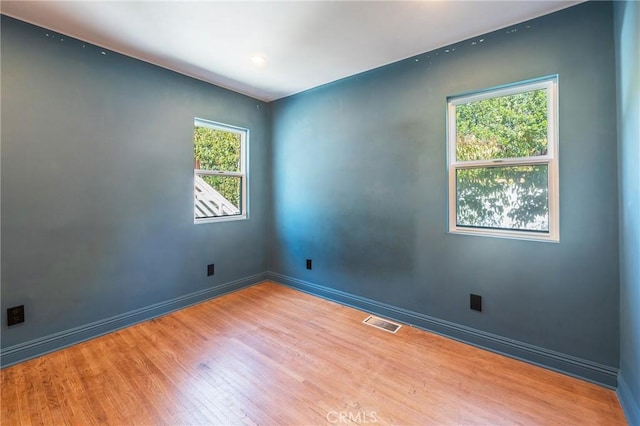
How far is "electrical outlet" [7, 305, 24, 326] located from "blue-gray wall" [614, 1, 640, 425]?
3.93 metres

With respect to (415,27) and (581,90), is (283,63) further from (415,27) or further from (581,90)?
(581,90)

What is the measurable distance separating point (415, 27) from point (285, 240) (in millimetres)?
2739

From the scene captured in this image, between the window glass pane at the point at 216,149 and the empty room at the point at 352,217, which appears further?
the window glass pane at the point at 216,149

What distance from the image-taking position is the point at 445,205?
2439 millimetres

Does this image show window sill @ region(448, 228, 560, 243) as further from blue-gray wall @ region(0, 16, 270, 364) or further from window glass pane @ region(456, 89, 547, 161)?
blue-gray wall @ region(0, 16, 270, 364)

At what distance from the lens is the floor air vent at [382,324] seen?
8.51ft

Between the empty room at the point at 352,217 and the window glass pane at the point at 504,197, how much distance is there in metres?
0.02

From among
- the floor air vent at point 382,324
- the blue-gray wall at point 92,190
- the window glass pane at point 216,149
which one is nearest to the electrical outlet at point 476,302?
the floor air vent at point 382,324

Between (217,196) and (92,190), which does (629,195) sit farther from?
(92,190)

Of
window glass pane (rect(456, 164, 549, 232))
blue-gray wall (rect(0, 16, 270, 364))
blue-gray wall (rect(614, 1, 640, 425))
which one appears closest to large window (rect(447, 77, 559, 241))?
window glass pane (rect(456, 164, 549, 232))

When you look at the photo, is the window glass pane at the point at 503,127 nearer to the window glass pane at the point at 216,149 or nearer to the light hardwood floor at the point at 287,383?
the light hardwood floor at the point at 287,383

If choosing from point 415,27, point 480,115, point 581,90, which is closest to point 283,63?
point 415,27

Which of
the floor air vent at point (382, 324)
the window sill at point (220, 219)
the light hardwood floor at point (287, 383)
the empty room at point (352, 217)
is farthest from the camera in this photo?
the window sill at point (220, 219)

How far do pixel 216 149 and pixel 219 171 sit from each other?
27cm
